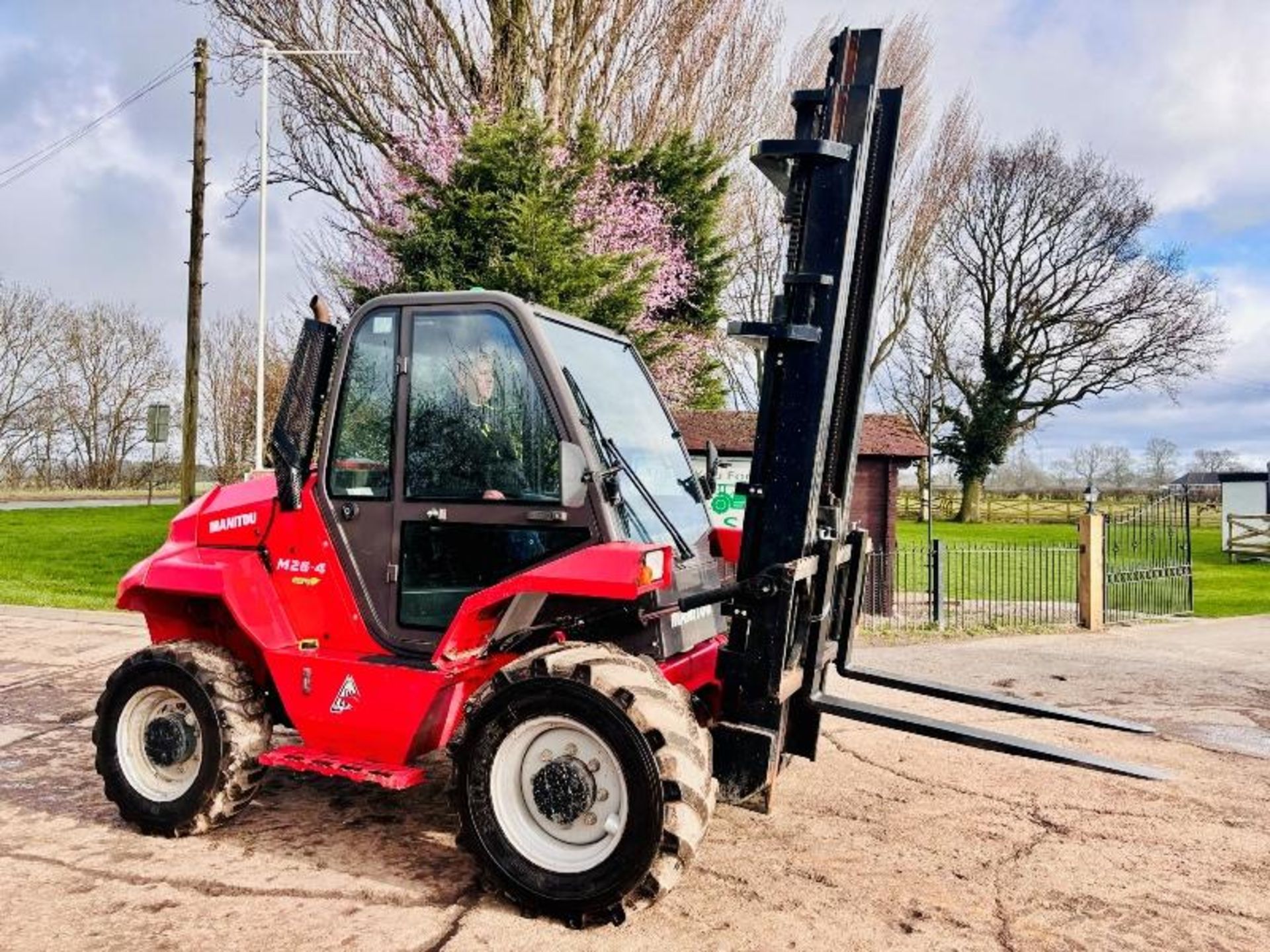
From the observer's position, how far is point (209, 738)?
14.7 ft

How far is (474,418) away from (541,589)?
0.87 metres

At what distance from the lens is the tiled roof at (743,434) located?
16391mm

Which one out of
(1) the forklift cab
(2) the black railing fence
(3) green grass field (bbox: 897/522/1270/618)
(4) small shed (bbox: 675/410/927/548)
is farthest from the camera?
(3) green grass field (bbox: 897/522/1270/618)

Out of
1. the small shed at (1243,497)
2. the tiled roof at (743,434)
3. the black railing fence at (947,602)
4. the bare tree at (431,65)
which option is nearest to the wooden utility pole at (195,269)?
the bare tree at (431,65)

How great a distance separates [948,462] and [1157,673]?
31.1 m

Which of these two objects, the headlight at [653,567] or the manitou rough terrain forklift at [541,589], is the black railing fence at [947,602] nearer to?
the manitou rough terrain forklift at [541,589]

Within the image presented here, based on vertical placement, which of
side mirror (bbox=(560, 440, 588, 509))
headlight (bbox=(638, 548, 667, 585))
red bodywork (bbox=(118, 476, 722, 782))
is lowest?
red bodywork (bbox=(118, 476, 722, 782))

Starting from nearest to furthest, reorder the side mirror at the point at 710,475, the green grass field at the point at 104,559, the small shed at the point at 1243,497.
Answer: the side mirror at the point at 710,475, the green grass field at the point at 104,559, the small shed at the point at 1243,497

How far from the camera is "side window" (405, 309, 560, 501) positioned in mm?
4227

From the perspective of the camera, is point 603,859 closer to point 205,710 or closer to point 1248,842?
point 205,710

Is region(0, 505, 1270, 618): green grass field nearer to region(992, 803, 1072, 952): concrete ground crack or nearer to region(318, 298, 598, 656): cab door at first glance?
region(318, 298, 598, 656): cab door

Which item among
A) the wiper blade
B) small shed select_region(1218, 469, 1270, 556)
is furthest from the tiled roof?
small shed select_region(1218, 469, 1270, 556)

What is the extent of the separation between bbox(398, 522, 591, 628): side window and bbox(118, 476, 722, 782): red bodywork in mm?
118

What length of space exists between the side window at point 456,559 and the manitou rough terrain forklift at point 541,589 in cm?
1
